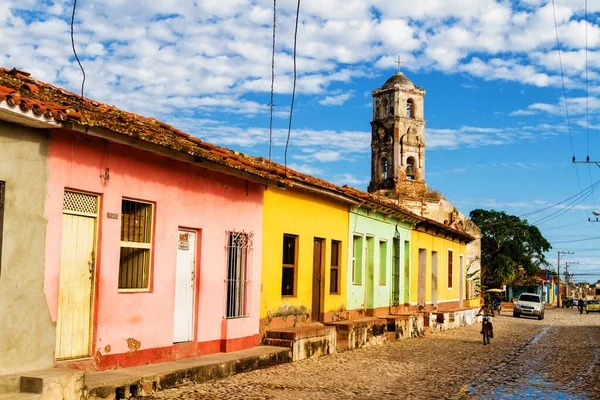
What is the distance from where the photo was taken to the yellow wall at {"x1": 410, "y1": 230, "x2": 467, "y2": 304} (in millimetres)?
25062

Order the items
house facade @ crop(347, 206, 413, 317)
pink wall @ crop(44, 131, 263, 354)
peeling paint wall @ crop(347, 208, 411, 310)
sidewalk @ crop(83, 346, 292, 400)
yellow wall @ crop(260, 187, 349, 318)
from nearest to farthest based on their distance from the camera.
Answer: sidewalk @ crop(83, 346, 292, 400), pink wall @ crop(44, 131, 263, 354), yellow wall @ crop(260, 187, 349, 318), peeling paint wall @ crop(347, 208, 411, 310), house facade @ crop(347, 206, 413, 317)

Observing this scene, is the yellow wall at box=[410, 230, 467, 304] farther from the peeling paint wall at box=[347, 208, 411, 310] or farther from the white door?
the white door

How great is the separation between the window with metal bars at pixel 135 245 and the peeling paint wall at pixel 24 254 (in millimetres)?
1710

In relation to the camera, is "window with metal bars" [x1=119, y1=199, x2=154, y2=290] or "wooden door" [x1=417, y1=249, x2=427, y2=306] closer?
"window with metal bars" [x1=119, y1=199, x2=154, y2=290]

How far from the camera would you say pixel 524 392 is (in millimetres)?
10500

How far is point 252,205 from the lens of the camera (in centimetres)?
1315

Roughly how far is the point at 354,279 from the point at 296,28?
946cm

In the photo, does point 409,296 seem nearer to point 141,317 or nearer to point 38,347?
point 141,317

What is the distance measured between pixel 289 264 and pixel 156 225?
542cm

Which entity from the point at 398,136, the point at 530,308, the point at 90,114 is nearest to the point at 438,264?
the point at 530,308

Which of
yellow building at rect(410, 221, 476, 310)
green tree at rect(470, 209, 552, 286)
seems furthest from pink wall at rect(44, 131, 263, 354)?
green tree at rect(470, 209, 552, 286)

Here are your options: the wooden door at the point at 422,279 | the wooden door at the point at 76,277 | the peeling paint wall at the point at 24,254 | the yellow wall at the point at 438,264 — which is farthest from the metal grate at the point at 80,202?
the wooden door at the point at 422,279

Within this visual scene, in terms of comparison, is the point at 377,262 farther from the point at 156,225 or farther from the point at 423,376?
the point at 156,225

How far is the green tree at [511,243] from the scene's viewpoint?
66.2m
